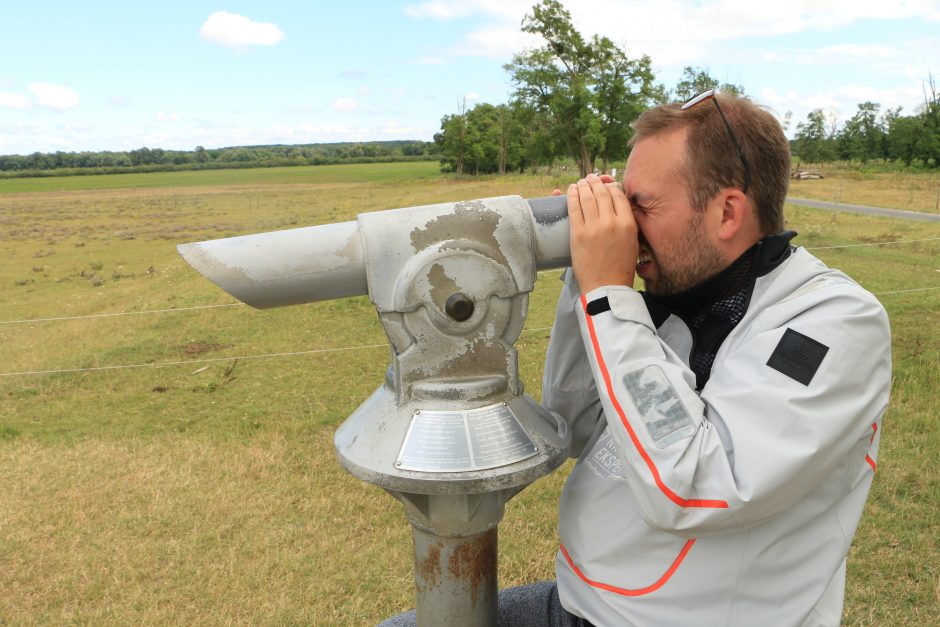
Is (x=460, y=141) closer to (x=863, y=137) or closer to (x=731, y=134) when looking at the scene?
(x=863, y=137)

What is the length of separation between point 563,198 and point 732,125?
36cm

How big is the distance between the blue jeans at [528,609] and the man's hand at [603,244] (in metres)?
0.84

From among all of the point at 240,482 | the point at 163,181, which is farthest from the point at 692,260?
the point at 163,181

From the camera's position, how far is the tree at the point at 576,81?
36.8 meters

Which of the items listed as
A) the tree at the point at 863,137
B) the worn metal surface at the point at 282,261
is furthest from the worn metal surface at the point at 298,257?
the tree at the point at 863,137

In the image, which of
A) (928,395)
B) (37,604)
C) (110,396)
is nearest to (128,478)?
(37,604)

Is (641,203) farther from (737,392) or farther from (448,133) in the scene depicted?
(448,133)

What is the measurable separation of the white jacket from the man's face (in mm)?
131

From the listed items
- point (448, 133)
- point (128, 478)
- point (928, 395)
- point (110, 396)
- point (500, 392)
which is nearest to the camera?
point (500, 392)

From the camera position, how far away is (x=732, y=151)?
1.38m

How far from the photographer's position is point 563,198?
55.1 inches

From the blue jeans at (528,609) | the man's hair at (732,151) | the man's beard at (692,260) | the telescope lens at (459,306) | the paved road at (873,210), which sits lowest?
the paved road at (873,210)

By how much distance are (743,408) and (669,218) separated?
1.34ft

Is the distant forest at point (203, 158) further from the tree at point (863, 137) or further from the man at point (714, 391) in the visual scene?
the man at point (714, 391)
